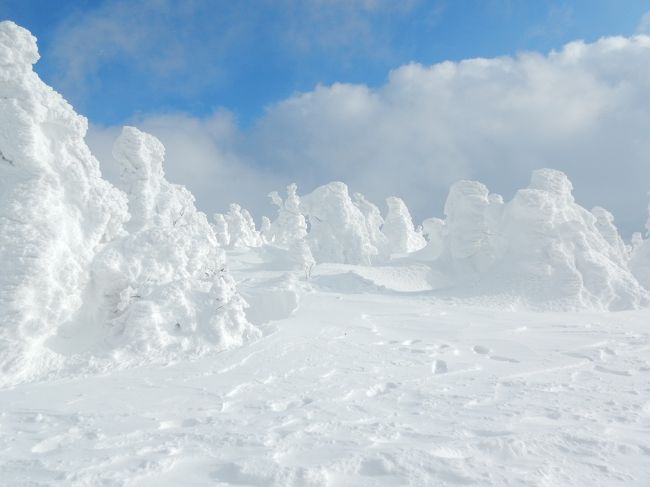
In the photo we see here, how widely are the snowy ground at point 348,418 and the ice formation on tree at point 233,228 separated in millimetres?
58588

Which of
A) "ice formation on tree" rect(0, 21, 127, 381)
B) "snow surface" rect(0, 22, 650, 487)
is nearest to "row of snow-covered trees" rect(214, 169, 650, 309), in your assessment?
"snow surface" rect(0, 22, 650, 487)

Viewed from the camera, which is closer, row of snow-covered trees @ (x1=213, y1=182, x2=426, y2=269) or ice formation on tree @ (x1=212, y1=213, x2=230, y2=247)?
row of snow-covered trees @ (x1=213, y1=182, x2=426, y2=269)

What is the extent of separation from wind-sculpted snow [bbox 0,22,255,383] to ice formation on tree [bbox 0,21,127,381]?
0.02 metres

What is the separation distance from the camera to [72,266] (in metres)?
9.77

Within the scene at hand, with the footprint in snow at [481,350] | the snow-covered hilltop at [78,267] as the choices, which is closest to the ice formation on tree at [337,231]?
the snow-covered hilltop at [78,267]

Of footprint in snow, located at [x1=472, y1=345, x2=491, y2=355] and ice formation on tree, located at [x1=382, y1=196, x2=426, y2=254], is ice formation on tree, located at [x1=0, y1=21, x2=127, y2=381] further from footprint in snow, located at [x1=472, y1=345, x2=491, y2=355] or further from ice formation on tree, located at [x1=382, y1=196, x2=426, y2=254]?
ice formation on tree, located at [x1=382, y1=196, x2=426, y2=254]

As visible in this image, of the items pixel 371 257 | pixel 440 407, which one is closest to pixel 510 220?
pixel 371 257

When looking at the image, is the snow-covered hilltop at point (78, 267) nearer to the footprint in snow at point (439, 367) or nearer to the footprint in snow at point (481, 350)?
the footprint in snow at point (439, 367)

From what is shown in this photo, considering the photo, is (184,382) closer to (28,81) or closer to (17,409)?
(17,409)

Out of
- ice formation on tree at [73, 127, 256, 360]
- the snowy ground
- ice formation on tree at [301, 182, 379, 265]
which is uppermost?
ice formation on tree at [301, 182, 379, 265]

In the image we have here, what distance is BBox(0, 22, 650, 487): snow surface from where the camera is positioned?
463 centimetres

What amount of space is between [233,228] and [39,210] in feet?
211

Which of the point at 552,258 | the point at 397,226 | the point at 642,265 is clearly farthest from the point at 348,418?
the point at 397,226

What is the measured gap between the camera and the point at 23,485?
420 centimetres
